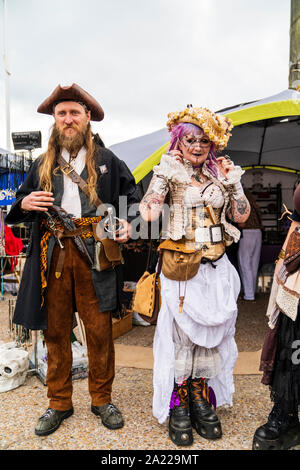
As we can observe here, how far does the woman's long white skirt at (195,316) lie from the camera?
224 centimetres

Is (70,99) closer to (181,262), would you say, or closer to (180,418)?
(181,262)

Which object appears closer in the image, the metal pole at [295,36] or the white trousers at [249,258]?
the white trousers at [249,258]

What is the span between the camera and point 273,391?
210cm

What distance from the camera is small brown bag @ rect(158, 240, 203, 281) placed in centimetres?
223

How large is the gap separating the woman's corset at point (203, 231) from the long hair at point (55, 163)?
591mm

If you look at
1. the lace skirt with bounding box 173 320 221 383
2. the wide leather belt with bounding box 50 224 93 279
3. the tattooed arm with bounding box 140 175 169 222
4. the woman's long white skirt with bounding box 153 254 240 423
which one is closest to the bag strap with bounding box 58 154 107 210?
the wide leather belt with bounding box 50 224 93 279

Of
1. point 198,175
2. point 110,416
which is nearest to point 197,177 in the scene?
point 198,175

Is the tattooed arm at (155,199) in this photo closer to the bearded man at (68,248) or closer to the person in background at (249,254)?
the bearded man at (68,248)

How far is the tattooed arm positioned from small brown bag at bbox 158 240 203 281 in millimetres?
222

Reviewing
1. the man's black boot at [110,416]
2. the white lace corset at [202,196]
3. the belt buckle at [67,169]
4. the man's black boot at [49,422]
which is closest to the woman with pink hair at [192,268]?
the white lace corset at [202,196]

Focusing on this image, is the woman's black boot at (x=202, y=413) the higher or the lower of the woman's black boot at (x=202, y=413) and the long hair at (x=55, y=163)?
the lower

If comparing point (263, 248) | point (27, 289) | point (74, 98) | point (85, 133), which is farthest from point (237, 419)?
point (263, 248)

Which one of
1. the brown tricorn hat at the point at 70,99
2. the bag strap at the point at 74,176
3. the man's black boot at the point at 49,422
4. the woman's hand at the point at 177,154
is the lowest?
the man's black boot at the point at 49,422

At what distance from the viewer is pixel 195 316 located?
223cm
